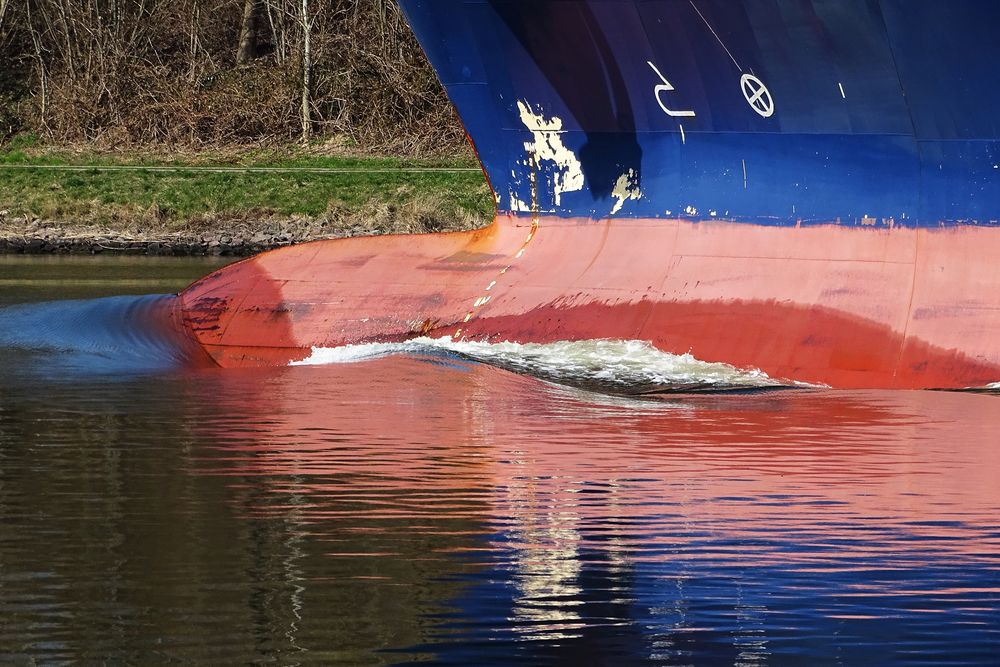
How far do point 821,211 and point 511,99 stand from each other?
2650 mm

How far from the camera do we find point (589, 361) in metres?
9.95

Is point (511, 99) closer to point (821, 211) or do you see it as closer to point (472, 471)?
point (821, 211)

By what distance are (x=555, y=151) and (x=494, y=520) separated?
5742 millimetres

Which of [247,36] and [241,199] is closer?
[241,199]

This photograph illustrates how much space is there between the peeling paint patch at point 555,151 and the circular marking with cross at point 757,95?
1631 mm

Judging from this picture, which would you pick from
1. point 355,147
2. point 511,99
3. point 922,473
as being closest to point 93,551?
point 922,473

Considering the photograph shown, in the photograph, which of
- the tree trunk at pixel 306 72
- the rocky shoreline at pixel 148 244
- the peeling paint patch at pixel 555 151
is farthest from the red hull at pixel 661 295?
the tree trunk at pixel 306 72

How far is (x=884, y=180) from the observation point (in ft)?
31.4

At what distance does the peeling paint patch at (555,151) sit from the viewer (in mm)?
11414

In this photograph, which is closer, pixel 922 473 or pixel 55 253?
pixel 922 473

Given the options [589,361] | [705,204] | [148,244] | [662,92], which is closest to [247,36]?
[148,244]

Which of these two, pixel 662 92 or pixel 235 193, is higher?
pixel 662 92

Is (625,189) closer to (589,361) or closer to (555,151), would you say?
(555,151)

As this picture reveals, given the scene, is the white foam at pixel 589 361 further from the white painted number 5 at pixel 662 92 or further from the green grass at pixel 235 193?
the green grass at pixel 235 193
